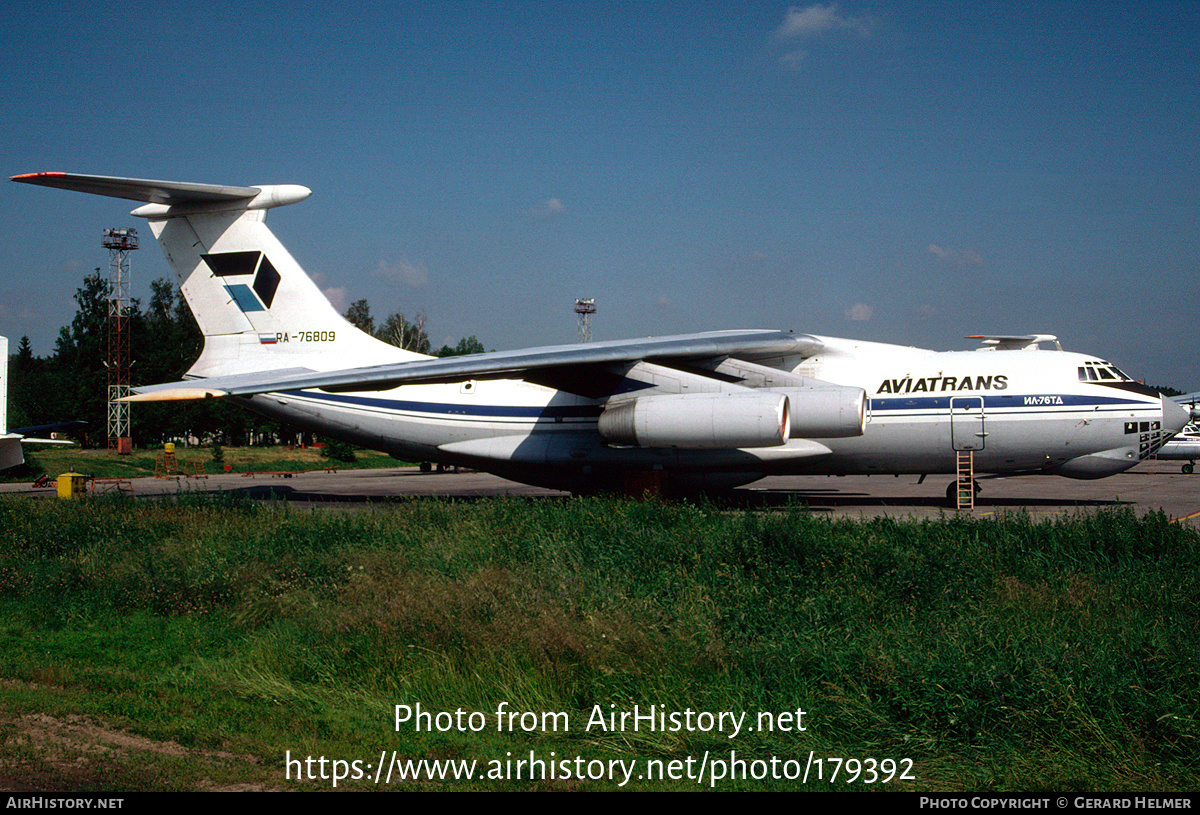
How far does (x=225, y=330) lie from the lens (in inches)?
602

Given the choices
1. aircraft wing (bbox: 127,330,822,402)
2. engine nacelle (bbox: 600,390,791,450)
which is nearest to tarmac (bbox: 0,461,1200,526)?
engine nacelle (bbox: 600,390,791,450)

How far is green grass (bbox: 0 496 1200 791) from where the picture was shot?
3717 mm

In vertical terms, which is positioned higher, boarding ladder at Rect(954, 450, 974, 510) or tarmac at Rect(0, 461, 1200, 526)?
boarding ladder at Rect(954, 450, 974, 510)

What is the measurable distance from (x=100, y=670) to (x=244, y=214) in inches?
444

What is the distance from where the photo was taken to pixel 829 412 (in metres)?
11.6

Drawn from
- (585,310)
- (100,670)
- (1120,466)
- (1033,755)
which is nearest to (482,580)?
(100,670)

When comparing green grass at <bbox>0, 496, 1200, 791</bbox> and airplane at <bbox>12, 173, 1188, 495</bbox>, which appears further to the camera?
airplane at <bbox>12, 173, 1188, 495</bbox>

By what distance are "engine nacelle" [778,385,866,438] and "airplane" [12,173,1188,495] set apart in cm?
2

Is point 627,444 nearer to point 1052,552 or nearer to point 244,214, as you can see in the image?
point 1052,552

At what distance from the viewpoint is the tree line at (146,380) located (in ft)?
156

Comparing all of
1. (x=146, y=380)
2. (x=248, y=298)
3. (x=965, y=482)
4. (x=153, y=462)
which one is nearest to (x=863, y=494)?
(x=965, y=482)

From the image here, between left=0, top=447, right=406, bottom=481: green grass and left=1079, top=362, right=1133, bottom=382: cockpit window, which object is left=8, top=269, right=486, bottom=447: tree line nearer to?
left=0, top=447, right=406, bottom=481: green grass

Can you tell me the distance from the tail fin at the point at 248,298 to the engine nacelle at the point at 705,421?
4.70 metres

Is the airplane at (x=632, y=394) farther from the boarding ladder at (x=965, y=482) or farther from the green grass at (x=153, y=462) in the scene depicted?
the green grass at (x=153, y=462)
